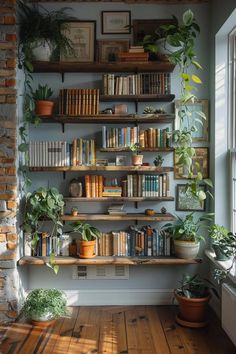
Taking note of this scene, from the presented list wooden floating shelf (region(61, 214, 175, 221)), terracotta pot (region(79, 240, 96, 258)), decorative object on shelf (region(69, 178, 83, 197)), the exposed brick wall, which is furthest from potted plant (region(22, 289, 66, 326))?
decorative object on shelf (region(69, 178, 83, 197))

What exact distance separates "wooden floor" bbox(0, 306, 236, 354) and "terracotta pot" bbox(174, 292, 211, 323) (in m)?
0.09

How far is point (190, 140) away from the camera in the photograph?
3051mm

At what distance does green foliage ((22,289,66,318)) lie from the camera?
110 inches

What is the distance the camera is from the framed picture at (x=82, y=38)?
3.23m

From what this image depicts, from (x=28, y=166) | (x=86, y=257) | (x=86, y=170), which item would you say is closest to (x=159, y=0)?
(x=86, y=170)

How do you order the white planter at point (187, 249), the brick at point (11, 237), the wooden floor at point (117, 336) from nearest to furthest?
the wooden floor at point (117, 336) → the brick at point (11, 237) → the white planter at point (187, 249)

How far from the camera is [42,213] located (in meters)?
3.04

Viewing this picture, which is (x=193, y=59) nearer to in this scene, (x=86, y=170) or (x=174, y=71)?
(x=174, y=71)

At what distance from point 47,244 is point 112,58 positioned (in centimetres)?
188

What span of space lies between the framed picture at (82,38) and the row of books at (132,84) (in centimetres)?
31

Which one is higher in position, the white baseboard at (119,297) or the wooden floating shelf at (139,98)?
the wooden floating shelf at (139,98)

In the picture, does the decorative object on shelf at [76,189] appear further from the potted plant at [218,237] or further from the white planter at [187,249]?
the potted plant at [218,237]

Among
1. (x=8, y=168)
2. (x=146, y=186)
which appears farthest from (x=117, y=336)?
(x=8, y=168)

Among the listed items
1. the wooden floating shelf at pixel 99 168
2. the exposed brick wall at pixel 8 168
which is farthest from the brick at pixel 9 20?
the wooden floating shelf at pixel 99 168
